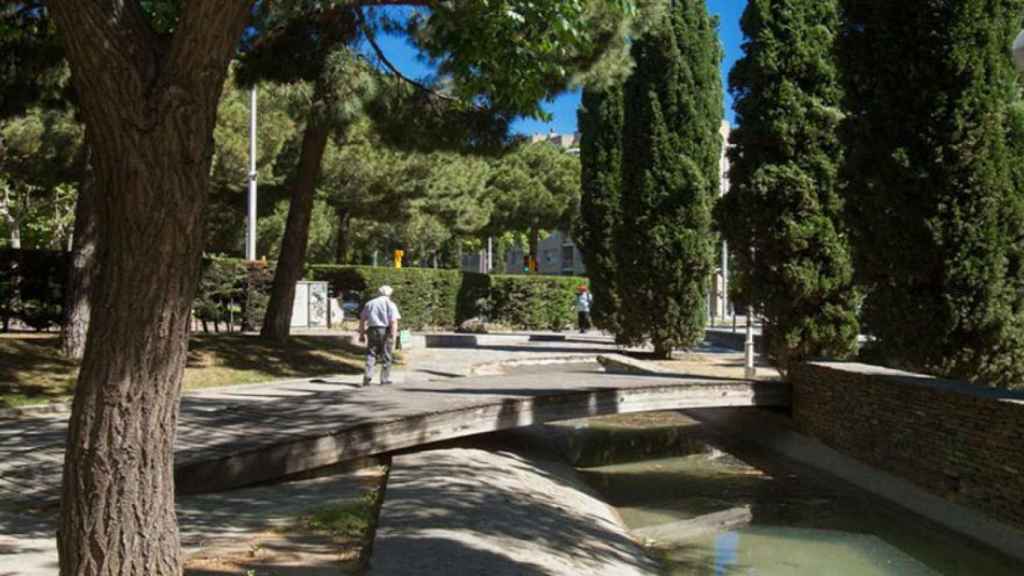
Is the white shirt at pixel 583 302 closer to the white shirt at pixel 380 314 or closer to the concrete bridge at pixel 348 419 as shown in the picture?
the concrete bridge at pixel 348 419

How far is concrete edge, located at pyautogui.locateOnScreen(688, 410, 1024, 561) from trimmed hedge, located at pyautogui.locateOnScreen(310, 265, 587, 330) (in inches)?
861

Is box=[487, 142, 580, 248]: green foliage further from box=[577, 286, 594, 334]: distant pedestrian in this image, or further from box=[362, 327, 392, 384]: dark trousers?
box=[362, 327, 392, 384]: dark trousers

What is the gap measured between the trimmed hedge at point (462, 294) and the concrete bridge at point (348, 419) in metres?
19.4

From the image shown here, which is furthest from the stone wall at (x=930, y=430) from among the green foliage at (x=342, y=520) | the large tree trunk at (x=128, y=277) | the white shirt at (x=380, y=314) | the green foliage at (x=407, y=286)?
the green foliage at (x=407, y=286)

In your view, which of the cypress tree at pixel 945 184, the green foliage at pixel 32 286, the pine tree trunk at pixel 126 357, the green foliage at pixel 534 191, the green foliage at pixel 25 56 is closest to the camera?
the pine tree trunk at pixel 126 357

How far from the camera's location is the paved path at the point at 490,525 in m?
5.62

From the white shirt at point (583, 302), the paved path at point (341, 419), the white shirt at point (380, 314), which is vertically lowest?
the paved path at point (341, 419)

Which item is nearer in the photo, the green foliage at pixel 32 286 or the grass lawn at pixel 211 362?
the grass lawn at pixel 211 362

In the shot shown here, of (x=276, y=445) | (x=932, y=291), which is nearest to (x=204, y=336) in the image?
(x=276, y=445)

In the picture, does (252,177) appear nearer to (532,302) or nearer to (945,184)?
(532,302)

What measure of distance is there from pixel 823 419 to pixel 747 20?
8170 mm

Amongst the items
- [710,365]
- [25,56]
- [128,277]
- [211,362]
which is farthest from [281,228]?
[128,277]

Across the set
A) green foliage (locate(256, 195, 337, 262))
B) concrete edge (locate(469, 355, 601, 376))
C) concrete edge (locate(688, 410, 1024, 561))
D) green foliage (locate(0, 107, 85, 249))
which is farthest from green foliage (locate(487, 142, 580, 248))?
concrete edge (locate(688, 410, 1024, 561))

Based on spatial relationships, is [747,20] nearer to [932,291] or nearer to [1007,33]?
[1007,33]
